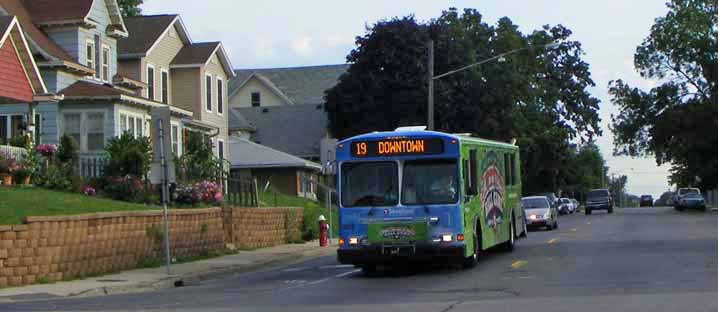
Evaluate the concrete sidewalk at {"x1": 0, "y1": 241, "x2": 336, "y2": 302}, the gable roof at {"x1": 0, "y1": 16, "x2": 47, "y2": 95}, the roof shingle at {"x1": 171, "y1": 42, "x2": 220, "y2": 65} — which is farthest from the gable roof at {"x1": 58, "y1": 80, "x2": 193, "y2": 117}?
the roof shingle at {"x1": 171, "y1": 42, "x2": 220, "y2": 65}

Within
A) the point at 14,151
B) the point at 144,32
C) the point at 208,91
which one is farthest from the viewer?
the point at 208,91

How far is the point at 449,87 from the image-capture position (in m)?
63.7

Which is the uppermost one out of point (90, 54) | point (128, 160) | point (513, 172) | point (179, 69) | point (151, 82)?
point (179, 69)

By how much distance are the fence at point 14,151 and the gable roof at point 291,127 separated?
1542 inches

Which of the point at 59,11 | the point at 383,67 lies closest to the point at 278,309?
the point at 59,11

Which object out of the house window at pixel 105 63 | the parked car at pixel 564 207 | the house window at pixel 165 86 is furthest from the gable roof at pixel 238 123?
the parked car at pixel 564 207

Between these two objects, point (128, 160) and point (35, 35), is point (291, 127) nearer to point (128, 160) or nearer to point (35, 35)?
point (35, 35)

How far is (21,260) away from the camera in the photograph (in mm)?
20688

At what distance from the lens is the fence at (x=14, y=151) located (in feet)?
100

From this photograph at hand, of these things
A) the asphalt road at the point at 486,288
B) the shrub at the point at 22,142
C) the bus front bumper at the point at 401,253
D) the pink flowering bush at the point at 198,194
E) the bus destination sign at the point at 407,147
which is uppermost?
the shrub at the point at 22,142

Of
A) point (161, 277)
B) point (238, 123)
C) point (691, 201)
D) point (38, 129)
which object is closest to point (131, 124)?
point (38, 129)

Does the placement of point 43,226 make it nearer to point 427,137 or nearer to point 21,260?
point 21,260

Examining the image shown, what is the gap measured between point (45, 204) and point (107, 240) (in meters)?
2.82

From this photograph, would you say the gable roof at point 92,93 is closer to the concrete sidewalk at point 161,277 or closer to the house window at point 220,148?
the concrete sidewalk at point 161,277
